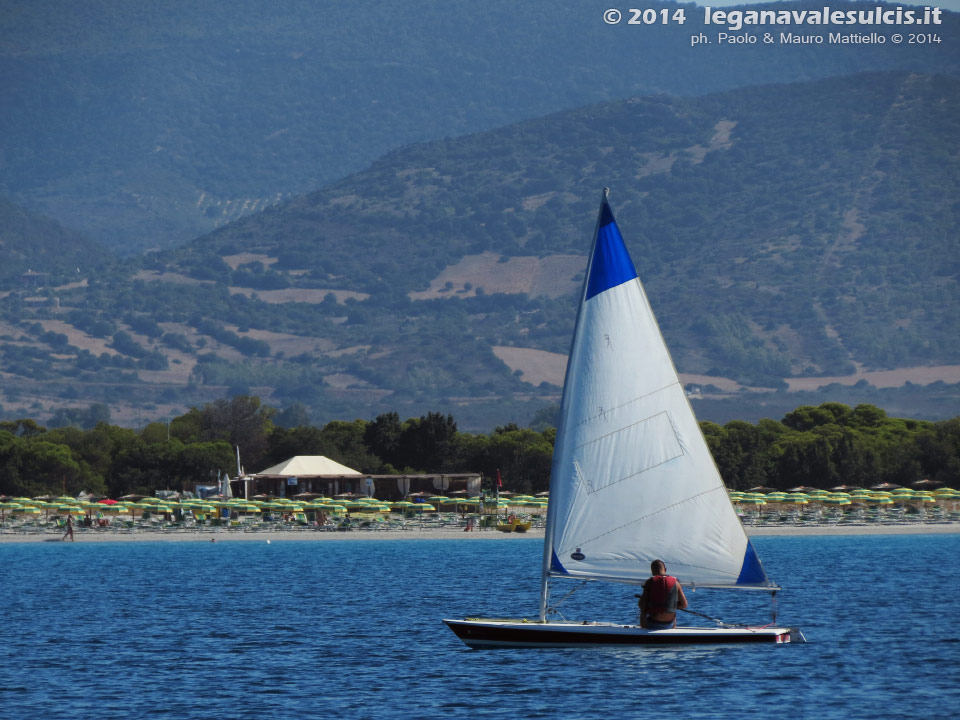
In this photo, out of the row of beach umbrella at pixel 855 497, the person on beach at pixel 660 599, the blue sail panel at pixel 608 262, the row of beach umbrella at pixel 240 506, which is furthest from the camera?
the row of beach umbrella at pixel 855 497

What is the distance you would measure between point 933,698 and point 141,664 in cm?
1868

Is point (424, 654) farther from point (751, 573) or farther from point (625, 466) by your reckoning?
point (751, 573)

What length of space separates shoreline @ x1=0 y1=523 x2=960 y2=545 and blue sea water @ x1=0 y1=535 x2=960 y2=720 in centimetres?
3845

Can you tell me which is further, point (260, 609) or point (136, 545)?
point (136, 545)

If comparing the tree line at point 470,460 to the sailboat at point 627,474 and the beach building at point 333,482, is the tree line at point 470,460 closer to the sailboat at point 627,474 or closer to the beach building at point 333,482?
the beach building at point 333,482

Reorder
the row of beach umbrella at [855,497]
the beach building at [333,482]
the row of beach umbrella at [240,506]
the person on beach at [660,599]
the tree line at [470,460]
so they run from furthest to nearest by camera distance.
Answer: the tree line at [470,460]
the beach building at [333,482]
the row of beach umbrella at [855,497]
the row of beach umbrella at [240,506]
the person on beach at [660,599]

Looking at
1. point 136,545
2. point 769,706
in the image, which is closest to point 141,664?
point 769,706

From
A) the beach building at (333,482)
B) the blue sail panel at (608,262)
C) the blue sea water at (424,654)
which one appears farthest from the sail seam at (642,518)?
the beach building at (333,482)

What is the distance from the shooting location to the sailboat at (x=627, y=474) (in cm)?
3628

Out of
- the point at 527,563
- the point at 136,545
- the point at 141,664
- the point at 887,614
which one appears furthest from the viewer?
the point at 136,545

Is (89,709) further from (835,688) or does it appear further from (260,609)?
(260,609)

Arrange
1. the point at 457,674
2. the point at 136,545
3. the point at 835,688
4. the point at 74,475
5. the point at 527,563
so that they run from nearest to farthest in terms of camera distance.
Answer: the point at 835,688 → the point at 457,674 → the point at 527,563 → the point at 136,545 → the point at 74,475

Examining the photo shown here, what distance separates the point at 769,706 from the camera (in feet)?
108

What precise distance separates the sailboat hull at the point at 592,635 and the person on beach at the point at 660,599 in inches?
9.5
